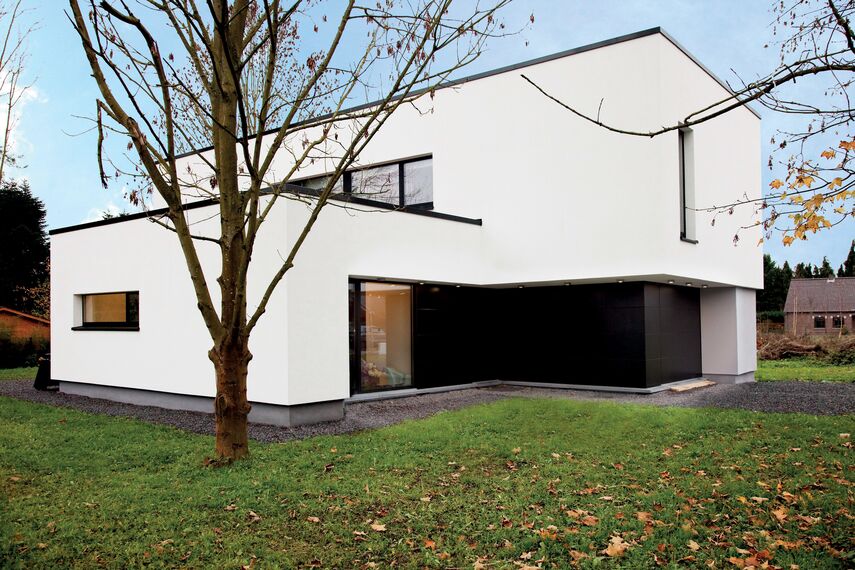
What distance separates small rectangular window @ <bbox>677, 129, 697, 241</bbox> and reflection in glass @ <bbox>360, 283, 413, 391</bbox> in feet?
19.9

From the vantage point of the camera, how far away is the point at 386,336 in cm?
1238

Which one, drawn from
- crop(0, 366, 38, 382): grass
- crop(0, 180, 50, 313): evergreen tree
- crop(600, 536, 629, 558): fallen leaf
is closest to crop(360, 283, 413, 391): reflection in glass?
crop(600, 536, 629, 558): fallen leaf

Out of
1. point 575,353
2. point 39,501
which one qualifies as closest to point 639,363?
point 575,353

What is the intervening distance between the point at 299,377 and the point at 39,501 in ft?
13.8

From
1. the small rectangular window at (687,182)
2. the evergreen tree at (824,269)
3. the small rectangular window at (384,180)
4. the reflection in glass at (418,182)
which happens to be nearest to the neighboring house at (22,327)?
the small rectangular window at (384,180)

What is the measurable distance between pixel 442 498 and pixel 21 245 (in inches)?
1179

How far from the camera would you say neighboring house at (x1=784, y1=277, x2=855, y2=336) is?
47281 millimetres

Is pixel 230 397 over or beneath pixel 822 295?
beneath

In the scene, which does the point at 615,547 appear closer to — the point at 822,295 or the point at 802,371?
the point at 802,371

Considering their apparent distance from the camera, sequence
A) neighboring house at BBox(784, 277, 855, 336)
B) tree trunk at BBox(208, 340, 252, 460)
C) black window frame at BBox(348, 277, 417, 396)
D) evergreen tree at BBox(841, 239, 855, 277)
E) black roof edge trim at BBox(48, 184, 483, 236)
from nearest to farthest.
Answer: tree trunk at BBox(208, 340, 252, 460), black roof edge trim at BBox(48, 184, 483, 236), black window frame at BBox(348, 277, 417, 396), neighboring house at BBox(784, 277, 855, 336), evergreen tree at BBox(841, 239, 855, 277)

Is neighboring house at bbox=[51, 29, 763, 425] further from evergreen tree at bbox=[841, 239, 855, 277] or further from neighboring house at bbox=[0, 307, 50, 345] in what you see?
evergreen tree at bbox=[841, 239, 855, 277]

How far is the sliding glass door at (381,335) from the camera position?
11.8 meters

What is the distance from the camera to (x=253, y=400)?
9.91 meters

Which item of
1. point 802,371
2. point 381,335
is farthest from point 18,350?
point 802,371
